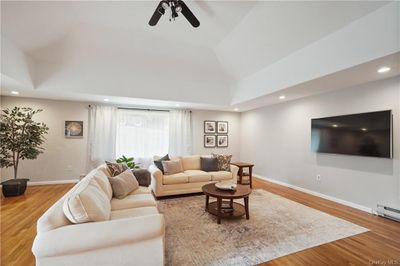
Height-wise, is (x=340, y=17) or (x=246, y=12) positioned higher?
(x=246, y=12)

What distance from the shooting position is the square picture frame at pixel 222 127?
680cm

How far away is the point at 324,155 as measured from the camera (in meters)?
4.13

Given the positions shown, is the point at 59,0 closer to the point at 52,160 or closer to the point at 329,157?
the point at 52,160

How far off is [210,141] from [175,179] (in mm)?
2951

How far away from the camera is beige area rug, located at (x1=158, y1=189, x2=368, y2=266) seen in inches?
80.0

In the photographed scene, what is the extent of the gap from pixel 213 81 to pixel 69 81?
362cm

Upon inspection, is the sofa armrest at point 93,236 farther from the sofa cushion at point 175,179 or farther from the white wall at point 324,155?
the white wall at point 324,155

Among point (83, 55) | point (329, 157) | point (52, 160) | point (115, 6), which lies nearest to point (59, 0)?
point (115, 6)

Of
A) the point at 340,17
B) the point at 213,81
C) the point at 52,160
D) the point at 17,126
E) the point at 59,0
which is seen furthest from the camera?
the point at 213,81

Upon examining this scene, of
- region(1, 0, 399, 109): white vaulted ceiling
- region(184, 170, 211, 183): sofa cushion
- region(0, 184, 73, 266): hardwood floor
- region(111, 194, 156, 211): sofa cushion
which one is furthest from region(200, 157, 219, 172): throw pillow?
region(0, 184, 73, 266): hardwood floor

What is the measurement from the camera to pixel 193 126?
646 cm

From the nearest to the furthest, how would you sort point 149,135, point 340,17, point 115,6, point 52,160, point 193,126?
point 340,17 → point 115,6 → point 52,160 → point 149,135 → point 193,126

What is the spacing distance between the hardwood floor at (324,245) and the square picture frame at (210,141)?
11.5 feet

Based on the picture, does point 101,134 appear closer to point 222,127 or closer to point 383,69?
point 222,127
